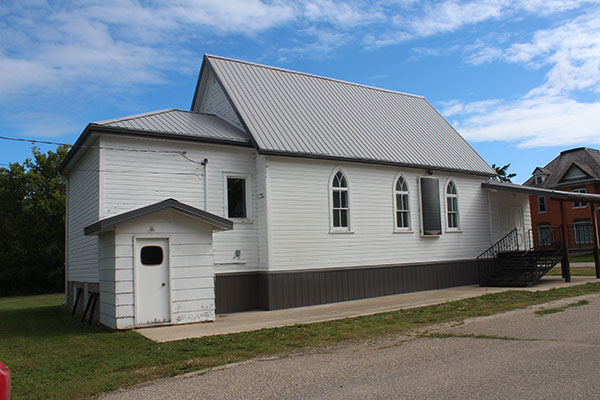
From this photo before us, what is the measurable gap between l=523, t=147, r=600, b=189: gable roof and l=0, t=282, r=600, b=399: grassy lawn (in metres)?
37.2

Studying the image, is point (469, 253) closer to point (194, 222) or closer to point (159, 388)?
point (194, 222)

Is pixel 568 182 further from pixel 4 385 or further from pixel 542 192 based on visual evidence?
pixel 4 385

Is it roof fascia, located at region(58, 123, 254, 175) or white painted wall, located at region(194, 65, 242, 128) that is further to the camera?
white painted wall, located at region(194, 65, 242, 128)

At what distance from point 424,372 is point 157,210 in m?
7.85

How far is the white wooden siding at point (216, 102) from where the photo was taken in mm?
18078

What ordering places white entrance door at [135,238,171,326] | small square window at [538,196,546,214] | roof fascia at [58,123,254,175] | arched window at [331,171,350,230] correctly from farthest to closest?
small square window at [538,196,546,214] → arched window at [331,171,350,230] → roof fascia at [58,123,254,175] → white entrance door at [135,238,171,326]

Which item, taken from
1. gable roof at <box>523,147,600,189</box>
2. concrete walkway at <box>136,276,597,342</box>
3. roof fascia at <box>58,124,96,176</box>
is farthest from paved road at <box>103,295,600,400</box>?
gable roof at <box>523,147,600,189</box>

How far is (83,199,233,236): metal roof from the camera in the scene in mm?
12055

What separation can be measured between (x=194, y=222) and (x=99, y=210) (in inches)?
109

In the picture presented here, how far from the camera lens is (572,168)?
48.3 m

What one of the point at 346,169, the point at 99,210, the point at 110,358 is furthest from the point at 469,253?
the point at 110,358

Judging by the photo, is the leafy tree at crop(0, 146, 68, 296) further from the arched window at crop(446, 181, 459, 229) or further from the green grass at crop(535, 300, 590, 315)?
the green grass at crop(535, 300, 590, 315)

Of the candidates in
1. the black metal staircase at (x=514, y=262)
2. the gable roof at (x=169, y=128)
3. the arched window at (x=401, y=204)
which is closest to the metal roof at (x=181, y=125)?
the gable roof at (x=169, y=128)

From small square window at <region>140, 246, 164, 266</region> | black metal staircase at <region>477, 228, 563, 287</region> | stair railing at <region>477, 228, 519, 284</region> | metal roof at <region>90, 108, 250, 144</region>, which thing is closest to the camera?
small square window at <region>140, 246, 164, 266</region>
